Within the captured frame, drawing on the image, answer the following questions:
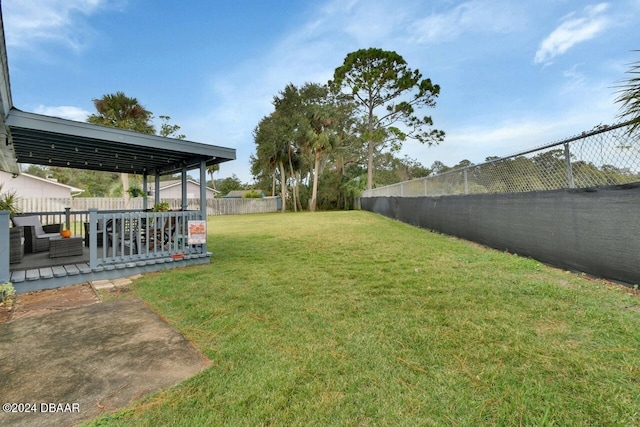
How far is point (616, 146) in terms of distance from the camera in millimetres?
3293

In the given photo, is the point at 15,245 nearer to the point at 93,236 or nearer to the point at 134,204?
the point at 93,236

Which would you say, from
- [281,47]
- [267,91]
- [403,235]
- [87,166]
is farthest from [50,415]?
[267,91]

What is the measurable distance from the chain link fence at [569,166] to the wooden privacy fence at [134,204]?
11.2m

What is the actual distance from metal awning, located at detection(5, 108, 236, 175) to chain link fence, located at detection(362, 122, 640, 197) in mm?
5125

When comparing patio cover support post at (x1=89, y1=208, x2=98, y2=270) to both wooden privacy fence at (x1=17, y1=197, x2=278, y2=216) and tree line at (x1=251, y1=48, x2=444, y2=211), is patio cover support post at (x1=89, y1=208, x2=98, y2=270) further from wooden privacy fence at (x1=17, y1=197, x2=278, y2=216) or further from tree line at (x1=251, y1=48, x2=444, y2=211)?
tree line at (x1=251, y1=48, x2=444, y2=211)

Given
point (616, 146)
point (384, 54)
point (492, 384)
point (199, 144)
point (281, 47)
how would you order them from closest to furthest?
1. point (492, 384)
2. point (616, 146)
3. point (199, 144)
4. point (281, 47)
5. point (384, 54)

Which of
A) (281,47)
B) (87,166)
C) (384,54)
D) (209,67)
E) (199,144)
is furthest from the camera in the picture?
(384,54)

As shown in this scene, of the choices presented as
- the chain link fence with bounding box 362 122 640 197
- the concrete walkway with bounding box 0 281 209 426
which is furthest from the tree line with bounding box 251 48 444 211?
the concrete walkway with bounding box 0 281 209 426

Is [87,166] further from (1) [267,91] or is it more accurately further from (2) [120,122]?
(1) [267,91]

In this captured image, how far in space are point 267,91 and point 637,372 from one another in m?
28.9

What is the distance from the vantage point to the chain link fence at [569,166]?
3.21m

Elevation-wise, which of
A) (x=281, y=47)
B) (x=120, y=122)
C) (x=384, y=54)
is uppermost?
(x=384, y=54)

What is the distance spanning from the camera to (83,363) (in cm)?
205

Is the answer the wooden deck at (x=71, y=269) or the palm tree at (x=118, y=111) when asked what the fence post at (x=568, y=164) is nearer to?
the wooden deck at (x=71, y=269)
